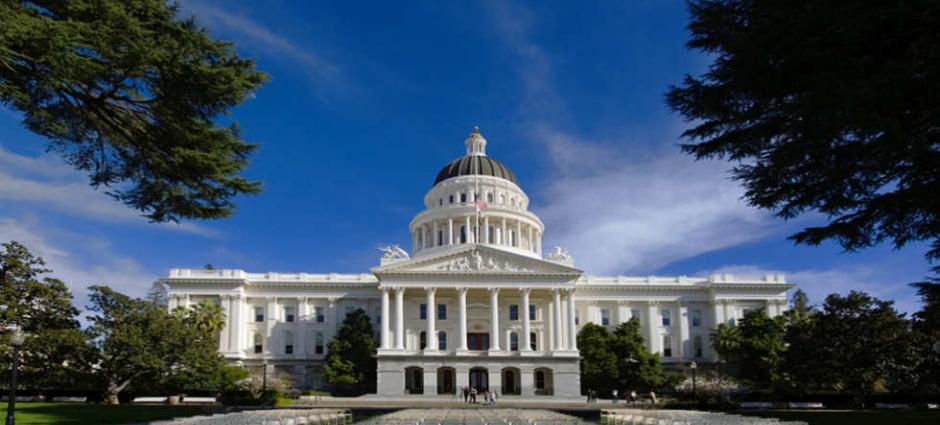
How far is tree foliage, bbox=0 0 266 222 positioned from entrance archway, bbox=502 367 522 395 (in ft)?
178

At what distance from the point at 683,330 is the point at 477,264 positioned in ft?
80.0

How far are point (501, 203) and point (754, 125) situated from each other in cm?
7085

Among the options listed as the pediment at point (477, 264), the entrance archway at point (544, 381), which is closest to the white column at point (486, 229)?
the pediment at point (477, 264)

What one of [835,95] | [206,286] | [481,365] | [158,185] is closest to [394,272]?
[481,365]

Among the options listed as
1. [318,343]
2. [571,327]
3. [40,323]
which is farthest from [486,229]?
[40,323]

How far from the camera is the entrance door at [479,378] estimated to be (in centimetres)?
6856

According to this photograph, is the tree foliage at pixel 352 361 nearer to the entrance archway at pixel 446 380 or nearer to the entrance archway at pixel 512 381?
the entrance archway at pixel 446 380

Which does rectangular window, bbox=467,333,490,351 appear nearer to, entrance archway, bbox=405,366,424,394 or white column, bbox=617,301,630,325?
entrance archway, bbox=405,366,424,394

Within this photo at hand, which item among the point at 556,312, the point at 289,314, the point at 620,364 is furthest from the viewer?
the point at 289,314

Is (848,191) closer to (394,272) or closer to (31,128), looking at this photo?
(31,128)

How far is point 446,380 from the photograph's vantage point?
231ft

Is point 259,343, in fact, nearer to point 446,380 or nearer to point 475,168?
point 446,380

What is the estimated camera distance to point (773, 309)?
250ft

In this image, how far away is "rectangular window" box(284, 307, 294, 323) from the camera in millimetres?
77000
